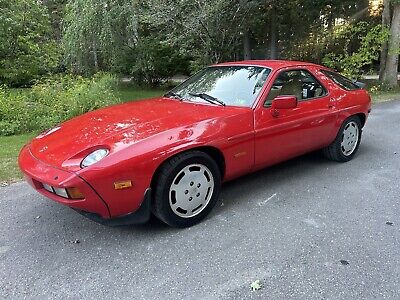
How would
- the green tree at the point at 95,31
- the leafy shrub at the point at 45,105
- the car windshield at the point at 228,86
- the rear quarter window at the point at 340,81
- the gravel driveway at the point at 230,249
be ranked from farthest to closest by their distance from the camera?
the green tree at the point at 95,31, the leafy shrub at the point at 45,105, the rear quarter window at the point at 340,81, the car windshield at the point at 228,86, the gravel driveway at the point at 230,249

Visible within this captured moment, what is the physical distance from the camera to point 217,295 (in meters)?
2.28

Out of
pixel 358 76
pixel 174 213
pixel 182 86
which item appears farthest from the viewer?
pixel 358 76

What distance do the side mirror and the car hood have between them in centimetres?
36

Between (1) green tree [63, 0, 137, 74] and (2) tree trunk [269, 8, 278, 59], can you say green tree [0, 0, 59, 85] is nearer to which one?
(1) green tree [63, 0, 137, 74]

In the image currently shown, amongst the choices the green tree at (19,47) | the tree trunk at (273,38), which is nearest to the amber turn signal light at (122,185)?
the green tree at (19,47)

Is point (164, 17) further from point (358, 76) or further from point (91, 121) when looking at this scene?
point (91, 121)

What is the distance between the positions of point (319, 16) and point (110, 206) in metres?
16.1

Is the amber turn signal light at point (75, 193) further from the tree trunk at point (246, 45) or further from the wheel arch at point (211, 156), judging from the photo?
the tree trunk at point (246, 45)

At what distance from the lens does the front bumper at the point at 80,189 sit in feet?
8.41

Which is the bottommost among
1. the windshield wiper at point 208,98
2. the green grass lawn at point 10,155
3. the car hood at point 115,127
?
the green grass lawn at point 10,155

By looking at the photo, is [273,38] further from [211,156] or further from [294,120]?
[211,156]

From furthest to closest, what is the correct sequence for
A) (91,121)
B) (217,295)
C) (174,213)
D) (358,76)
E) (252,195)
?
(358,76), (252,195), (91,121), (174,213), (217,295)

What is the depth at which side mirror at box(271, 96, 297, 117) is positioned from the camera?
11.6 feet

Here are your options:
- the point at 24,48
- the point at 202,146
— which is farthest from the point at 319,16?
the point at 202,146
